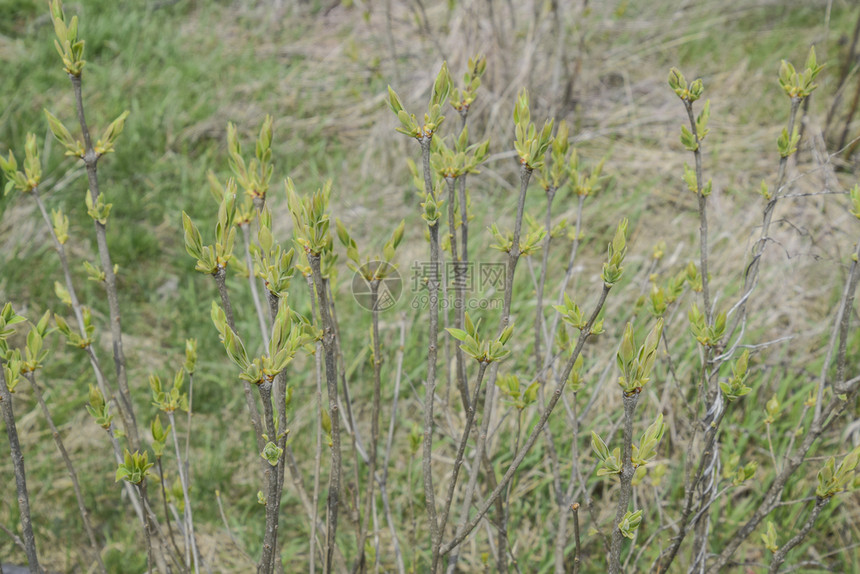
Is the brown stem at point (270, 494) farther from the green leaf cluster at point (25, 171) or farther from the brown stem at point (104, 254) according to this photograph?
the green leaf cluster at point (25, 171)

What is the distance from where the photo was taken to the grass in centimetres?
212

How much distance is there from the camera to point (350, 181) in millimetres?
3408

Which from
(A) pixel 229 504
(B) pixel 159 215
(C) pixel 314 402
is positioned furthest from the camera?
(B) pixel 159 215

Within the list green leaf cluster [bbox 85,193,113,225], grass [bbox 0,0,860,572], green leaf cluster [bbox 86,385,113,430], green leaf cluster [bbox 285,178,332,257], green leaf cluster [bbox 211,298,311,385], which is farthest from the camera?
grass [bbox 0,0,860,572]

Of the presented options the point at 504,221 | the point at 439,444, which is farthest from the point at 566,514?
the point at 504,221

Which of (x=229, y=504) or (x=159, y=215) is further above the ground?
(x=159, y=215)

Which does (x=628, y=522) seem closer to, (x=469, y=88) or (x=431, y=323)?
(x=431, y=323)

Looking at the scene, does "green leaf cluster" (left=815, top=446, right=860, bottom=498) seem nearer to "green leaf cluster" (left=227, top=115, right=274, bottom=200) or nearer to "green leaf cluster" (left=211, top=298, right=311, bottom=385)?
"green leaf cluster" (left=211, top=298, right=311, bottom=385)

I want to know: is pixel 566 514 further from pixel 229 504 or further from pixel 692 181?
pixel 229 504

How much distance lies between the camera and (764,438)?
6.36ft

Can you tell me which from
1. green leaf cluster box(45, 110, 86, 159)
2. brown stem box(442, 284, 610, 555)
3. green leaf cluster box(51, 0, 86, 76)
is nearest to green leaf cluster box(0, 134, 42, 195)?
green leaf cluster box(45, 110, 86, 159)

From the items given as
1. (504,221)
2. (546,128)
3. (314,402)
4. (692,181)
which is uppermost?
(546,128)

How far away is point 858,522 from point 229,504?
6.37 feet

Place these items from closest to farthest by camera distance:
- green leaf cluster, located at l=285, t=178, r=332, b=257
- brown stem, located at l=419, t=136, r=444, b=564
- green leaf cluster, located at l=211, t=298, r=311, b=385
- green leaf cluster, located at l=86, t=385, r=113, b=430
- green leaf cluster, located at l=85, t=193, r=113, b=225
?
green leaf cluster, located at l=211, t=298, r=311, b=385 < green leaf cluster, located at l=285, t=178, r=332, b=257 < brown stem, located at l=419, t=136, r=444, b=564 < green leaf cluster, located at l=86, t=385, r=113, b=430 < green leaf cluster, located at l=85, t=193, r=113, b=225
